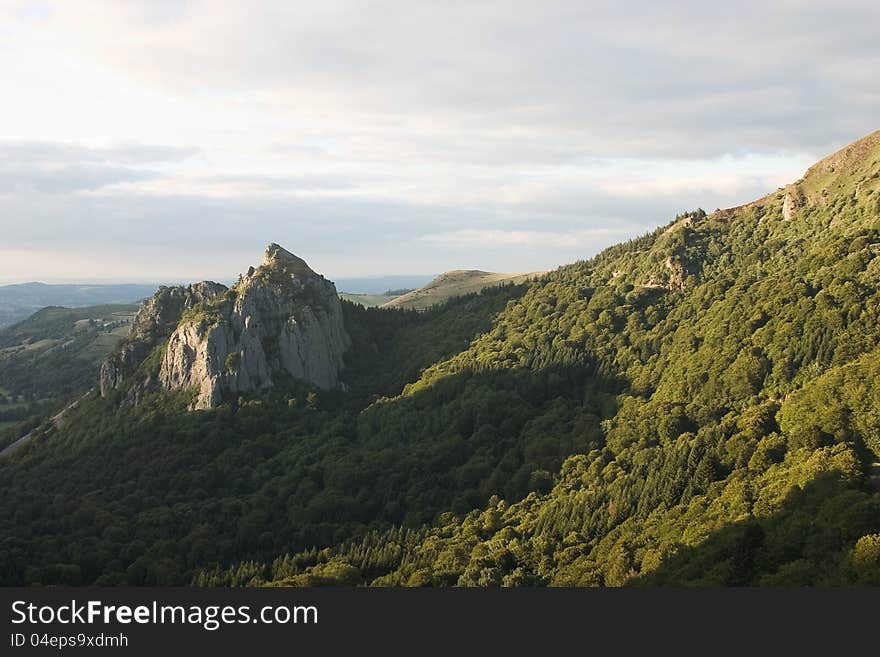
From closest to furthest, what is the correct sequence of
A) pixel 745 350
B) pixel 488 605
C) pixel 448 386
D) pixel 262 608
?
pixel 262 608 → pixel 488 605 → pixel 745 350 → pixel 448 386

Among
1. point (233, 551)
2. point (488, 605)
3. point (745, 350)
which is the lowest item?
point (233, 551)

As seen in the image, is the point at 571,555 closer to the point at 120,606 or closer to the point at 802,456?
the point at 802,456

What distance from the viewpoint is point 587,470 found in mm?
133250

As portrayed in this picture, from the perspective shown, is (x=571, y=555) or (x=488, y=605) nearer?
(x=488, y=605)

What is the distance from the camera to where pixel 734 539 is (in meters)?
78.4

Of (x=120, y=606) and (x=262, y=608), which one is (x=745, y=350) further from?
(x=120, y=606)

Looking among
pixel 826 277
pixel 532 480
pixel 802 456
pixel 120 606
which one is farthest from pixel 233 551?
pixel 826 277

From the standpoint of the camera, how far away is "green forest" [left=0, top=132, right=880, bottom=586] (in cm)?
8800

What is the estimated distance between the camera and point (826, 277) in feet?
456

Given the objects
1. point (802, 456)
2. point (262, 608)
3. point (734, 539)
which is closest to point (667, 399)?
point (802, 456)

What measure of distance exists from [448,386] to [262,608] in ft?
447

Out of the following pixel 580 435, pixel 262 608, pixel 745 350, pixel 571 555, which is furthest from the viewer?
pixel 580 435

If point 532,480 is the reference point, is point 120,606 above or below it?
above

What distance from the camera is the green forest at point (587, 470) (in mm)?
88000
